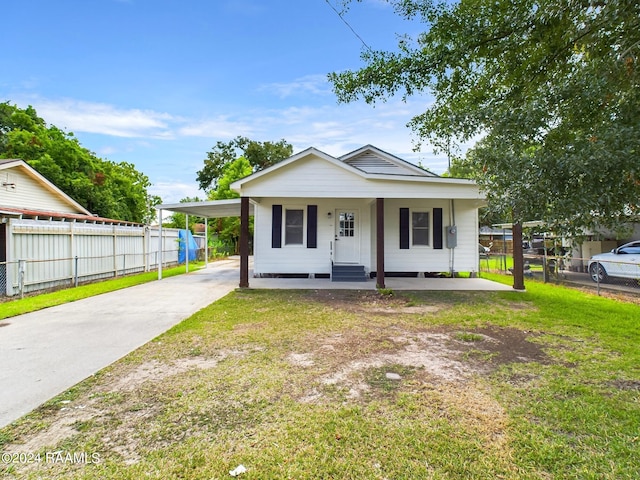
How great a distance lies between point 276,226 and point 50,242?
655cm

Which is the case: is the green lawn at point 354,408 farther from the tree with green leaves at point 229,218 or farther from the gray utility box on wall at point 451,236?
the tree with green leaves at point 229,218

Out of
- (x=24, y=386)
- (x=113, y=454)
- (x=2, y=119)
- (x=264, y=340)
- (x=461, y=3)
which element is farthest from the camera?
(x=2, y=119)

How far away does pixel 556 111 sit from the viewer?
398 cm

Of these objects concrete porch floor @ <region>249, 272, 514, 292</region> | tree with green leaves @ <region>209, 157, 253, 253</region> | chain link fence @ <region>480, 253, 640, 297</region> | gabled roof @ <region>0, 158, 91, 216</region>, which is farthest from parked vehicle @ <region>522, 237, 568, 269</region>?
gabled roof @ <region>0, 158, 91, 216</region>

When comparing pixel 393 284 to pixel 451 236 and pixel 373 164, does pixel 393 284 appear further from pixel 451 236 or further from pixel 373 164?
pixel 373 164

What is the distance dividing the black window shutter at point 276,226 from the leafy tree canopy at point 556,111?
19.6 ft

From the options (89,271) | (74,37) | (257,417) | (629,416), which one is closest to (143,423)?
(257,417)

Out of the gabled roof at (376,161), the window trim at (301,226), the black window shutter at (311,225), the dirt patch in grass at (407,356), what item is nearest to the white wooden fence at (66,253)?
the window trim at (301,226)

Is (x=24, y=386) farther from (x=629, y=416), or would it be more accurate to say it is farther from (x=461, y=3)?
(x=461, y=3)

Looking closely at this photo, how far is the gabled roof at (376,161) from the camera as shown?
493 inches

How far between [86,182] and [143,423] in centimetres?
2227

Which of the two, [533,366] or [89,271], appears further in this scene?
[89,271]

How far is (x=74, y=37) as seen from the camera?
35.7 ft

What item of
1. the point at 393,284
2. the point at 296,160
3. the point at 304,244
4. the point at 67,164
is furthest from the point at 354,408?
the point at 67,164
